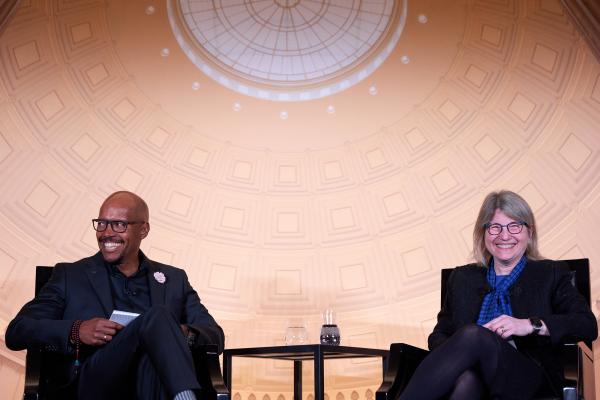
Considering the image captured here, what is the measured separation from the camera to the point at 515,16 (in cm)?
834

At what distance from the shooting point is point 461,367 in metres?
3.24

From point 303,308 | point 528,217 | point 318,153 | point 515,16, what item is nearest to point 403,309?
point 303,308

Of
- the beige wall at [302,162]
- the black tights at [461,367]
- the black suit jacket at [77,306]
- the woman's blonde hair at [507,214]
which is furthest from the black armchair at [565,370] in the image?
the beige wall at [302,162]

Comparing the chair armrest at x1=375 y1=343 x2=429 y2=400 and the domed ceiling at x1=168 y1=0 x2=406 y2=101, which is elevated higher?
the domed ceiling at x1=168 y1=0 x2=406 y2=101

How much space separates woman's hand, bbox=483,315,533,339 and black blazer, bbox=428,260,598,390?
0.32ft

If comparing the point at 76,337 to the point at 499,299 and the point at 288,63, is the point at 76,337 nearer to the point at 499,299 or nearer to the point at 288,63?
the point at 499,299

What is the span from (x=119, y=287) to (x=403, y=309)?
233 inches

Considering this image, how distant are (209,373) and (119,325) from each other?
0.50 m

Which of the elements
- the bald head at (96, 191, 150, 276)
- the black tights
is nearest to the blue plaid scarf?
the black tights

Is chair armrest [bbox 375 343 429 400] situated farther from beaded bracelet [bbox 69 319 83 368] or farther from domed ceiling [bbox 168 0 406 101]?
domed ceiling [bbox 168 0 406 101]

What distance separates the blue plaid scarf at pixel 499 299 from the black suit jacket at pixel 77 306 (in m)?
1.50

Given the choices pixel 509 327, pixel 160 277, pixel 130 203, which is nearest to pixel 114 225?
pixel 130 203

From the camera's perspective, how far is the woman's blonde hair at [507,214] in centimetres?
401

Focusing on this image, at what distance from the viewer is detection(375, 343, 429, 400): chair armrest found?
12.2 feet
